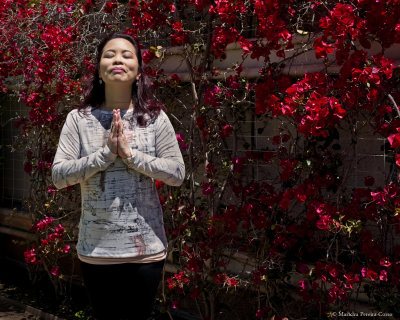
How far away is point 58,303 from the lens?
562 centimetres

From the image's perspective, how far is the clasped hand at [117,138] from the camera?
261cm

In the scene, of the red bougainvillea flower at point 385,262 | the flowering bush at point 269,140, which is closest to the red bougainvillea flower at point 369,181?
the flowering bush at point 269,140

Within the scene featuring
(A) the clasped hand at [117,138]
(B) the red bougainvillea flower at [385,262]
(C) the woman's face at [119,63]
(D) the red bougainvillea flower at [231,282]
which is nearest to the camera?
(A) the clasped hand at [117,138]

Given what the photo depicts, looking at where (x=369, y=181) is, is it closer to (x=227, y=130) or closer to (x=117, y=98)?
(x=227, y=130)

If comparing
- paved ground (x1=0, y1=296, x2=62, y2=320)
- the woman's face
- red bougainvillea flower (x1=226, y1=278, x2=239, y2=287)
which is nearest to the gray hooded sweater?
the woman's face

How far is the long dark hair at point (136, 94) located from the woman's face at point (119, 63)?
44 millimetres

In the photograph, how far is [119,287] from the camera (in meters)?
2.75

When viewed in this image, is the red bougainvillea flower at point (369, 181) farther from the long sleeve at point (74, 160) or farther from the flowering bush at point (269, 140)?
the long sleeve at point (74, 160)

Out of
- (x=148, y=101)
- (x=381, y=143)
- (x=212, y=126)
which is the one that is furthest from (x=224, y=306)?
(x=148, y=101)

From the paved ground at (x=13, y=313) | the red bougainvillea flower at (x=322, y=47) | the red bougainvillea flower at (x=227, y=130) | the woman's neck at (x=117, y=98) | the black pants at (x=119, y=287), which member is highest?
the red bougainvillea flower at (x=322, y=47)

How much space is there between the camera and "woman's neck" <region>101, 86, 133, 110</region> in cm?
290

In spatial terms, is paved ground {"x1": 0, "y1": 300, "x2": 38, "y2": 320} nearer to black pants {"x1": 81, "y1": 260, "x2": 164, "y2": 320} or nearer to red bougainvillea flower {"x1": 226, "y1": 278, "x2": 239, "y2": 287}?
red bougainvillea flower {"x1": 226, "y1": 278, "x2": 239, "y2": 287}

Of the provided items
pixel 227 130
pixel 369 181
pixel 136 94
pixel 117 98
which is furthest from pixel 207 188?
pixel 117 98

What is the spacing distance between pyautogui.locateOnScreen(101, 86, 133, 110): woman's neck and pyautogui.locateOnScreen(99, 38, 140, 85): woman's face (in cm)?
4
